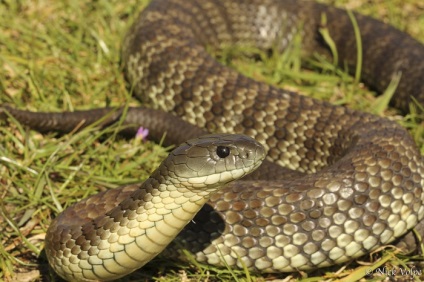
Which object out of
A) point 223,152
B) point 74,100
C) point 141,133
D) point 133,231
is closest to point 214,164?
point 223,152

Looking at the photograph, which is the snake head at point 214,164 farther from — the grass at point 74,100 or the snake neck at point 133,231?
the grass at point 74,100

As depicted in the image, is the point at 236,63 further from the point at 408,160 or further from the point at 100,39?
the point at 408,160

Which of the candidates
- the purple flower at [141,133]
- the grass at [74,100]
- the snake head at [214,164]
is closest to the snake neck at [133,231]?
the snake head at [214,164]

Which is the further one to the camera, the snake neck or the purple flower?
the purple flower

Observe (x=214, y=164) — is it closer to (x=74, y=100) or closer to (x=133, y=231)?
(x=133, y=231)

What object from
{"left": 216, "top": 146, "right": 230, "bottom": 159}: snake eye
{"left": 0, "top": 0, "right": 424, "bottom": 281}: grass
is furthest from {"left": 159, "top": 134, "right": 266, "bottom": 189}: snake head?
{"left": 0, "top": 0, "right": 424, "bottom": 281}: grass

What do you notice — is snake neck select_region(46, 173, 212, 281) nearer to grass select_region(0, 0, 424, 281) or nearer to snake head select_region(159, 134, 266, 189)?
snake head select_region(159, 134, 266, 189)
